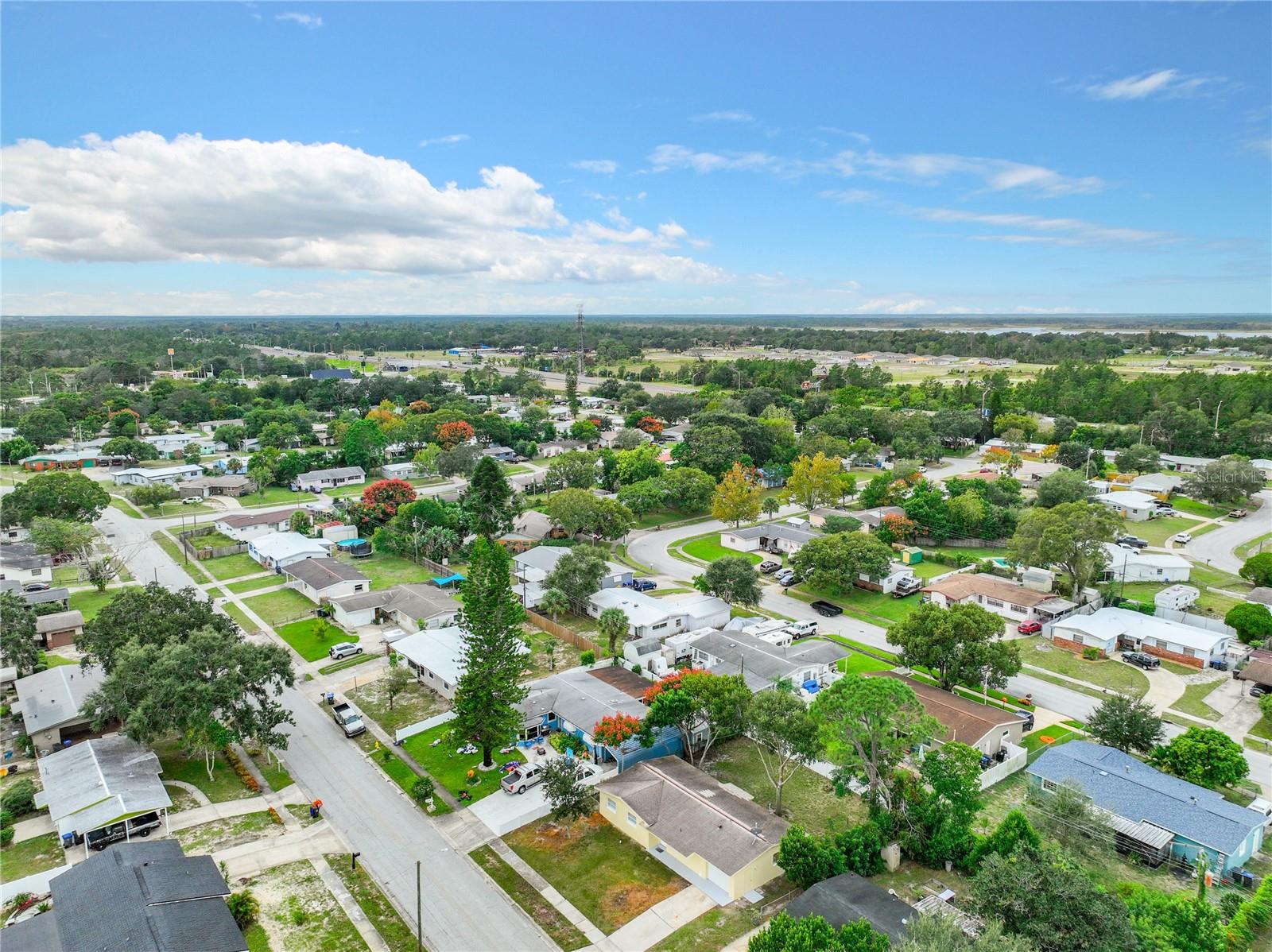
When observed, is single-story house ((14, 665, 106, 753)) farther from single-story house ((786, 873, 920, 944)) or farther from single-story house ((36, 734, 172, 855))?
single-story house ((786, 873, 920, 944))

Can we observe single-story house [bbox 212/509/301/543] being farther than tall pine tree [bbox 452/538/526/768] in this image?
Yes

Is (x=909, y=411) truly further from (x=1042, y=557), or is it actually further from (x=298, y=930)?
(x=298, y=930)

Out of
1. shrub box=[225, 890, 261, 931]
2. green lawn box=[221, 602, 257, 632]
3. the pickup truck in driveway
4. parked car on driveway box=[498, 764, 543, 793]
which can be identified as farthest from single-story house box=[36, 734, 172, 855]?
green lawn box=[221, 602, 257, 632]

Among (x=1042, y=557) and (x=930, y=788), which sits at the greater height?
(x=1042, y=557)

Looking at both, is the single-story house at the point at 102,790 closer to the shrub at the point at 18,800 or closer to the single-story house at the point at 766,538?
the shrub at the point at 18,800

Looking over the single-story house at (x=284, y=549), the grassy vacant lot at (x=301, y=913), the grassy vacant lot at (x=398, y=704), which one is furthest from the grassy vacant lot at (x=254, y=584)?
the grassy vacant lot at (x=301, y=913)

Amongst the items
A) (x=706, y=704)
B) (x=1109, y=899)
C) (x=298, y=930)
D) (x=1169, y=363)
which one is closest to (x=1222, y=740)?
(x=1109, y=899)
